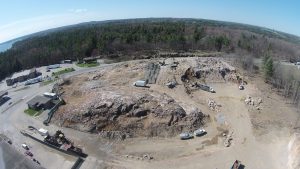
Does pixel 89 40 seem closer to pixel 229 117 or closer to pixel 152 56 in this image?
pixel 152 56

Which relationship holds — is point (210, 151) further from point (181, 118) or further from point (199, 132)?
point (181, 118)

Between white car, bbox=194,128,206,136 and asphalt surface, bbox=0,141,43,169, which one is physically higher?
white car, bbox=194,128,206,136

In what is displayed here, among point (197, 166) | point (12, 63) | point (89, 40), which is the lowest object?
point (197, 166)

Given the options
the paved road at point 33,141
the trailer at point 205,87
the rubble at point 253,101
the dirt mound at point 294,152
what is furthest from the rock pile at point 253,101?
the paved road at point 33,141

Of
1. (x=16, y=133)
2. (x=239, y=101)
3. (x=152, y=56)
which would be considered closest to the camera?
(x=16, y=133)

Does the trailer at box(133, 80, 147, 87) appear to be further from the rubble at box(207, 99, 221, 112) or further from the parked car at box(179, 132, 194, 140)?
the parked car at box(179, 132, 194, 140)

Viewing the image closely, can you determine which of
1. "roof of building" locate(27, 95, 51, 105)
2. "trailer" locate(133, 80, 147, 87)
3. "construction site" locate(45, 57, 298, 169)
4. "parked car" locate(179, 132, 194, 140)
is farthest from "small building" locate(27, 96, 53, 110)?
"parked car" locate(179, 132, 194, 140)

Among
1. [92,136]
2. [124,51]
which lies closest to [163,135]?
[92,136]
